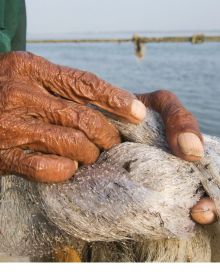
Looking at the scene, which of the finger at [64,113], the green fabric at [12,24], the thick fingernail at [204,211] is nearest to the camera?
the thick fingernail at [204,211]

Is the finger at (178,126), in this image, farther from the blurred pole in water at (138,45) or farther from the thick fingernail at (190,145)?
the blurred pole in water at (138,45)

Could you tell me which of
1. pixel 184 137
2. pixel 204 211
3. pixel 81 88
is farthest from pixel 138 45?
pixel 204 211

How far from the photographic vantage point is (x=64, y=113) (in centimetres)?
175

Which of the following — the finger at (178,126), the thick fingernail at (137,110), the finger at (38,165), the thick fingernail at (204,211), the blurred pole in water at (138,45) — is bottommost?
the blurred pole in water at (138,45)

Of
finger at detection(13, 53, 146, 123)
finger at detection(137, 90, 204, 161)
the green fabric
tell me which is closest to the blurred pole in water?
the green fabric

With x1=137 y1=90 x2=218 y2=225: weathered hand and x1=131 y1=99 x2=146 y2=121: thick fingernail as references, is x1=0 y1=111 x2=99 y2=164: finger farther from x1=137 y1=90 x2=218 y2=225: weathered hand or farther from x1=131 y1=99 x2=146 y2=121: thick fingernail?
x1=137 y1=90 x2=218 y2=225: weathered hand

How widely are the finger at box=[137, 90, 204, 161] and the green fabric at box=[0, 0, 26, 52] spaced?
3.43 feet

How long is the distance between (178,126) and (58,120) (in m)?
0.43

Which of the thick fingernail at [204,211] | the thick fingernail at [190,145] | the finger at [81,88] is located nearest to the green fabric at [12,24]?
the finger at [81,88]

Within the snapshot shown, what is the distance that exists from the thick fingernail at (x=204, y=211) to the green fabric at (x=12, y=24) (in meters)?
1.48

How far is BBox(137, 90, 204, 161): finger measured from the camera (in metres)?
1.66

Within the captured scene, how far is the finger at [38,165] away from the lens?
1664 mm

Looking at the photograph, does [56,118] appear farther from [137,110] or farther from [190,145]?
[190,145]
